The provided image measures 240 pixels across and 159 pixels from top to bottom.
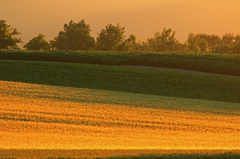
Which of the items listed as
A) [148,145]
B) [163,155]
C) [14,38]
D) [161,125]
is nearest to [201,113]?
[161,125]

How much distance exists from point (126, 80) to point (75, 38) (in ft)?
138

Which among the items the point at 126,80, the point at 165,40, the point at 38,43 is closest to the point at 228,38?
the point at 165,40

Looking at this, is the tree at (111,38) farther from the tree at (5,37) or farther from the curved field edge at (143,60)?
the curved field edge at (143,60)

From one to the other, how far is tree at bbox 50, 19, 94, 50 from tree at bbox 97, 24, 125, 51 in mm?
3401

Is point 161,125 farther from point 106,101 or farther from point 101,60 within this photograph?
point 101,60

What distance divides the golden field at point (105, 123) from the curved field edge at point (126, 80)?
4.30 metres

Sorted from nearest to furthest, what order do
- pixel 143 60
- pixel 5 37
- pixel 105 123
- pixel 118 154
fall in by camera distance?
pixel 118 154, pixel 105 123, pixel 143 60, pixel 5 37

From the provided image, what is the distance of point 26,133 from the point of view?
984cm

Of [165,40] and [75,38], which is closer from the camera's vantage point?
[75,38]

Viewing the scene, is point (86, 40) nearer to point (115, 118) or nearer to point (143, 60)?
point (143, 60)

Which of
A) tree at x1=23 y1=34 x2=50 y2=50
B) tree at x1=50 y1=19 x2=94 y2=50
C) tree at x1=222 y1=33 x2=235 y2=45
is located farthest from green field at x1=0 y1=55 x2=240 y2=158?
tree at x1=222 y1=33 x2=235 y2=45

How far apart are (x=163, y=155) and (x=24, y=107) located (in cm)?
760

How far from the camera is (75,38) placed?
210ft

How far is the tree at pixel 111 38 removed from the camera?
221ft
